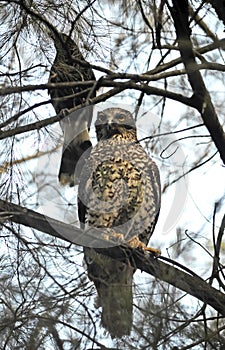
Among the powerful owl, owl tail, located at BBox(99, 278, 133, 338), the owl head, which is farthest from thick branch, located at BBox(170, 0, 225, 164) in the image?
the owl head

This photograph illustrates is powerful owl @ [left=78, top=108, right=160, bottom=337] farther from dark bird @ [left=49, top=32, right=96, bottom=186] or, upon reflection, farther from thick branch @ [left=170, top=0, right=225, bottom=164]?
thick branch @ [left=170, top=0, right=225, bottom=164]

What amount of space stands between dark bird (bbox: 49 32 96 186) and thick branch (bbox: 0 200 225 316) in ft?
1.68

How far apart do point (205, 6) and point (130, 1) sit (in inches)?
15.4

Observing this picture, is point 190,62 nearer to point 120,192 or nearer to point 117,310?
point 117,310

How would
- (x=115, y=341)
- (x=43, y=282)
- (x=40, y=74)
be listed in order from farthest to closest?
1. (x=40, y=74)
2. (x=43, y=282)
3. (x=115, y=341)

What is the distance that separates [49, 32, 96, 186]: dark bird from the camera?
12.9ft

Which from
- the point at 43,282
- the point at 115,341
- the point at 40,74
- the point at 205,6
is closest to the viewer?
the point at 115,341

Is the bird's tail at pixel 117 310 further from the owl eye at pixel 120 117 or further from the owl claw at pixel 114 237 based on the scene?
the owl eye at pixel 120 117

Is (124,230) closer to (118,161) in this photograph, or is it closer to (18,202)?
(118,161)

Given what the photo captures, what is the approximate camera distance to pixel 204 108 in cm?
333

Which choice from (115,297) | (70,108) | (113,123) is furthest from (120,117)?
(115,297)

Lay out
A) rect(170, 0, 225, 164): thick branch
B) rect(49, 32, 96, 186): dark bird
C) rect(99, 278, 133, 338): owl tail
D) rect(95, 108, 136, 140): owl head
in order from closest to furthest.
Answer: rect(99, 278, 133, 338): owl tail, rect(170, 0, 225, 164): thick branch, rect(49, 32, 96, 186): dark bird, rect(95, 108, 136, 140): owl head

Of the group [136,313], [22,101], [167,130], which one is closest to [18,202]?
[22,101]

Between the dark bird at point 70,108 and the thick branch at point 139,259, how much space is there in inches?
20.1
